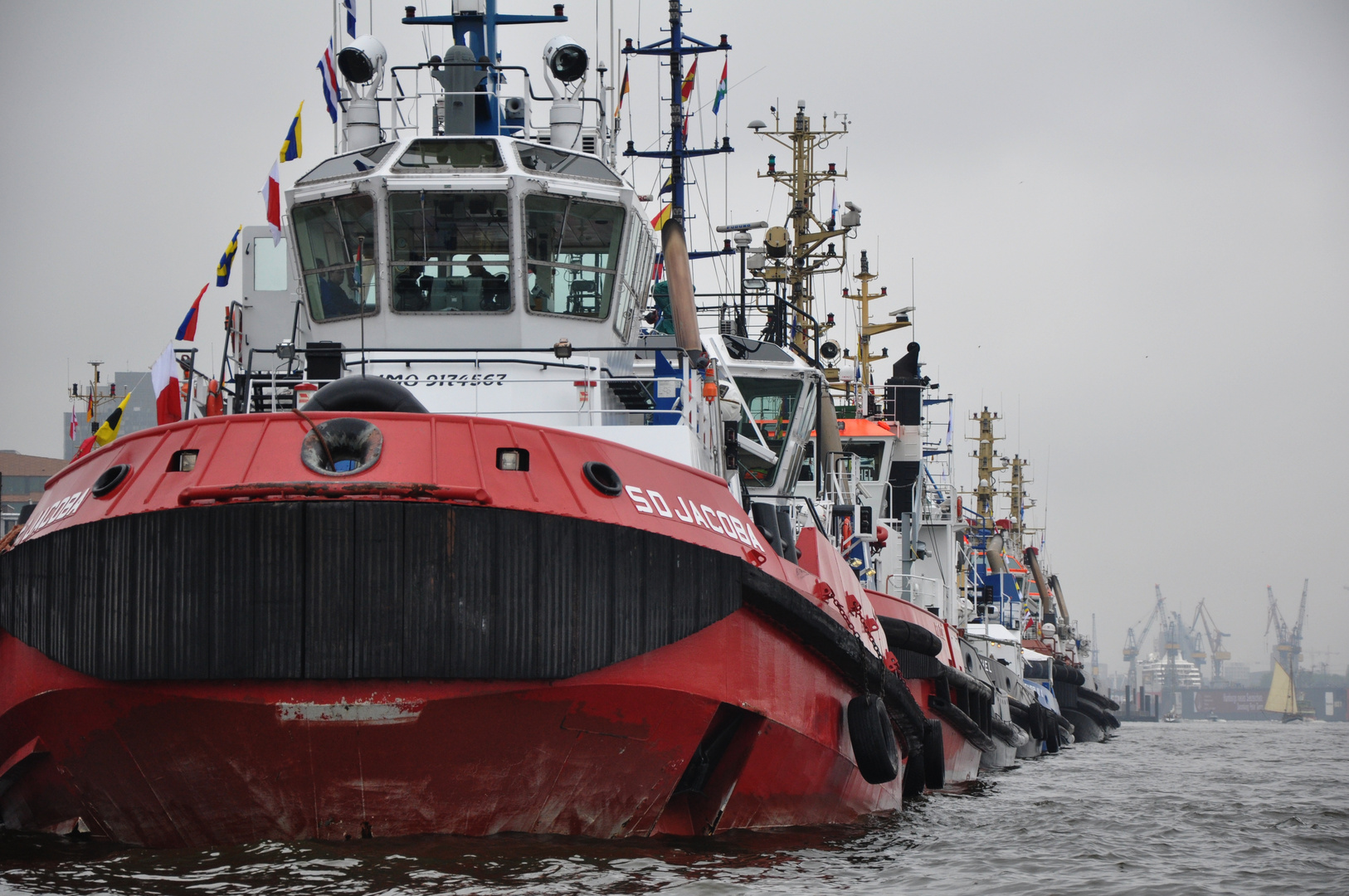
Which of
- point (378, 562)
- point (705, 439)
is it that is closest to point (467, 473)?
point (378, 562)

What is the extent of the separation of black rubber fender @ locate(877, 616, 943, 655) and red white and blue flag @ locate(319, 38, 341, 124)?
21.9 feet

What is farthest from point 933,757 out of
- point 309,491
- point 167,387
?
point 309,491

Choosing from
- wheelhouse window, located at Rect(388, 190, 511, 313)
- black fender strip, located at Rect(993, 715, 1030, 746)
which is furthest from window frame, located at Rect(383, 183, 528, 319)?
black fender strip, located at Rect(993, 715, 1030, 746)

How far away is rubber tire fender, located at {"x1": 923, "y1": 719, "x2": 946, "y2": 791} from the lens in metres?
12.8

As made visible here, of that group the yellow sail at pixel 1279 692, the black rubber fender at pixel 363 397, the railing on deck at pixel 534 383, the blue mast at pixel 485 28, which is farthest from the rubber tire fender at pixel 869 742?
the yellow sail at pixel 1279 692

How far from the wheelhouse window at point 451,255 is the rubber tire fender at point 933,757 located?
5881 mm

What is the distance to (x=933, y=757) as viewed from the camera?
12.9 m

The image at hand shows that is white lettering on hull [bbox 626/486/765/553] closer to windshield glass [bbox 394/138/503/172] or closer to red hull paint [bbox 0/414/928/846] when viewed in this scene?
red hull paint [bbox 0/414/928/846]

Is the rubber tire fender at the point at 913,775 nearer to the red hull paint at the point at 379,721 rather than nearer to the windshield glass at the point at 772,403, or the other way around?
the windshield glass at the point at 772,403

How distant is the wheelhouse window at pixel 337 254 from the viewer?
9484 millimetres

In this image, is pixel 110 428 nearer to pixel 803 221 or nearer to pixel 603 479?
pixel 603 479

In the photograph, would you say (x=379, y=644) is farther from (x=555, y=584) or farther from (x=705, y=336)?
(x=705, y=336)

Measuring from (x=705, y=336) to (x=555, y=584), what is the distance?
9.39 metres

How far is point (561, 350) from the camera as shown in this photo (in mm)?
8242
